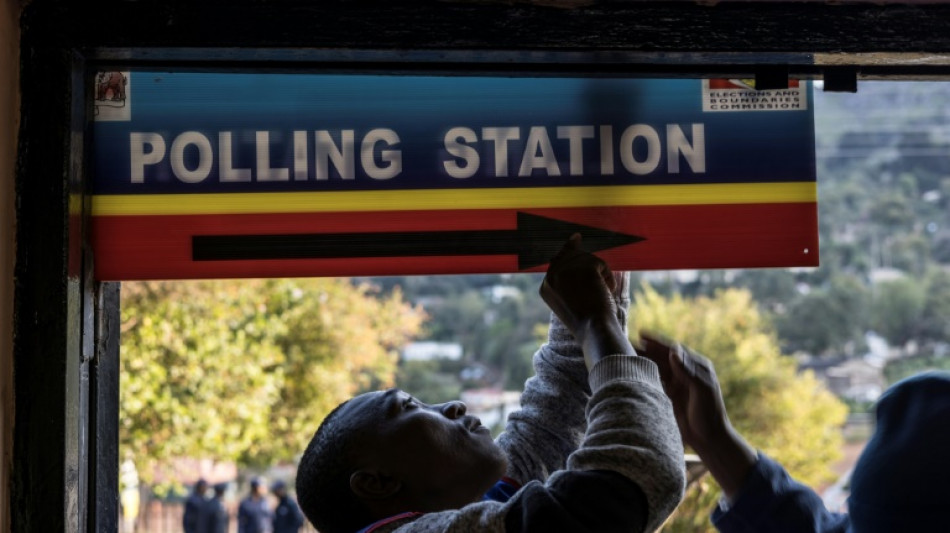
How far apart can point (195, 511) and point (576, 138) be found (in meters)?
10.9

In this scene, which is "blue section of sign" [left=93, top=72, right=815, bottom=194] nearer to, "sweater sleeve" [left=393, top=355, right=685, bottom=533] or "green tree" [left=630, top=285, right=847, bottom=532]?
"sweater sleeve" [left=393, top=355, right=685, bottom=533]

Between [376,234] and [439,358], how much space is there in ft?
62.2

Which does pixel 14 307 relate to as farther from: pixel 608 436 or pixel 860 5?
pixel 860 5

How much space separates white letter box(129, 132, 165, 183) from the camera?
5.82 feet

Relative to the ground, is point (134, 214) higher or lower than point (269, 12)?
lower

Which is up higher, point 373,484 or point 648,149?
point 648,149

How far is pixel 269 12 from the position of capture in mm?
1648

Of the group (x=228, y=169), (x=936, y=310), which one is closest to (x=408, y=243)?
(x=228, y=169)

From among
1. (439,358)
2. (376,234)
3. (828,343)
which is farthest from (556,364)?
(828,343)

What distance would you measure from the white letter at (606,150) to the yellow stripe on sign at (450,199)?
3 cm

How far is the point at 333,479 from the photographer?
1.63 metres

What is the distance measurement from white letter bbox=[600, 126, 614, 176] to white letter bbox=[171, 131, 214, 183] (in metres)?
0.68

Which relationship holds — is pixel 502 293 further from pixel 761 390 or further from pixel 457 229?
pixel 457 229

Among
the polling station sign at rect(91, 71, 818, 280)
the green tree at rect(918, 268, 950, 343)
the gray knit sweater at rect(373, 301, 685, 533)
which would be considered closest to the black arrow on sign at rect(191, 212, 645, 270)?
the polling station sign at rect(91, 71, 818, 280)
